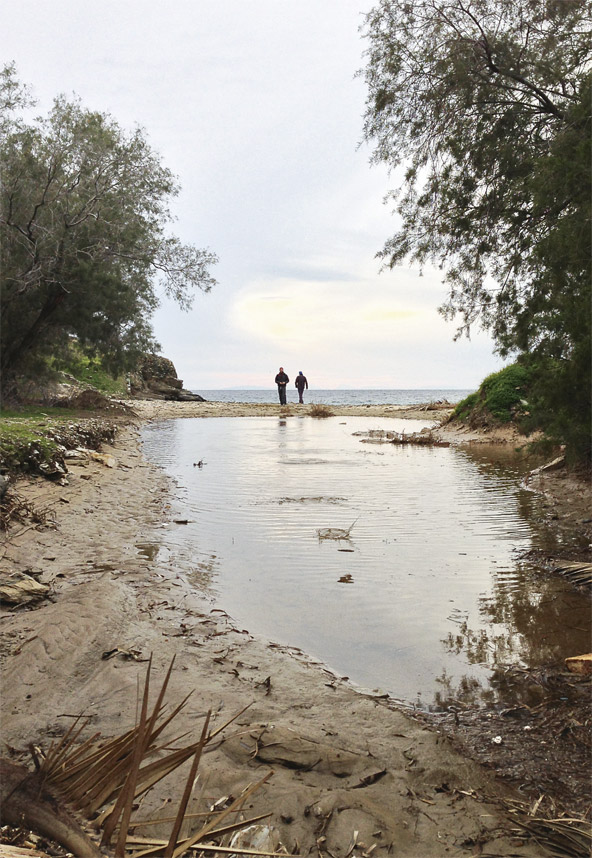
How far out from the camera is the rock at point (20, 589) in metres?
4.49

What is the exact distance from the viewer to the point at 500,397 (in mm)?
18391

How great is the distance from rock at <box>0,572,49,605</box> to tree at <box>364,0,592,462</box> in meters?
5.52

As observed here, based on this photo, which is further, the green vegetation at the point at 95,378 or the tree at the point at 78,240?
the green vegetation at the point at 95,378

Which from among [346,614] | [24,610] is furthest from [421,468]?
[24,610]

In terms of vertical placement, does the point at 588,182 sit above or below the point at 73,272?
below

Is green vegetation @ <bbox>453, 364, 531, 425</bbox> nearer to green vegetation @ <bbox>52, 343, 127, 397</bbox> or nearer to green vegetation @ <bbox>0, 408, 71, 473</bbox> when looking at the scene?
green vegetation @ <bbox>0, 408, 71, 473</bbox>

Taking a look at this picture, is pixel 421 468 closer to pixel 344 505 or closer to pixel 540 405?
pixel 344 505

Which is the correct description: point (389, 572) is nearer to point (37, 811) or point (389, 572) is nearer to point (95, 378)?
point (37, 811)

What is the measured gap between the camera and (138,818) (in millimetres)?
2199

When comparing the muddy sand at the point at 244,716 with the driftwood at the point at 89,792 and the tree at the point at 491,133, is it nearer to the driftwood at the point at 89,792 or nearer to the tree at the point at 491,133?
the driftwood at the point at 89,792

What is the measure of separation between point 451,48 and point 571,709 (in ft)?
30.2

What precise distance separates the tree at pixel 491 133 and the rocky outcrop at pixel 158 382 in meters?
36.2

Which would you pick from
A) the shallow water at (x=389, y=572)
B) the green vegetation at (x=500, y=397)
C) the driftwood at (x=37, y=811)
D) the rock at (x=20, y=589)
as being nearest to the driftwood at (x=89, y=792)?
the driftwood at (x=37, y=811)

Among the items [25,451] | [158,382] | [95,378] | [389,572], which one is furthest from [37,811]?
[158,382]
